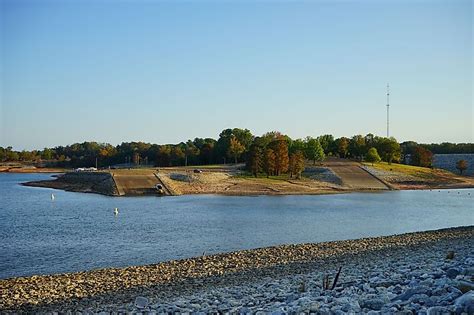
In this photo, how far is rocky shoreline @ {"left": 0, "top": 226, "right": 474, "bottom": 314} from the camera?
1051 cm

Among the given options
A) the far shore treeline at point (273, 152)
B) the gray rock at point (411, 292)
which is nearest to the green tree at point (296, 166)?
the far shore treeline at point (273, 152)

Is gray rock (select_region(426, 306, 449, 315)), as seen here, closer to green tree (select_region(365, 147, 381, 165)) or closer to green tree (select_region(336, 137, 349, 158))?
green tree (select_region(365, 147, 381, 165))

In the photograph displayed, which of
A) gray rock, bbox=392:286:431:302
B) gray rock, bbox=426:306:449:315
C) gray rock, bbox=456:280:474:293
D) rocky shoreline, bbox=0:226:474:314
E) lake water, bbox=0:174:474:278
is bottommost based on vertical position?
lake water, bbox=0:174:474:278

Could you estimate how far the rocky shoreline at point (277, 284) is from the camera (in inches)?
414

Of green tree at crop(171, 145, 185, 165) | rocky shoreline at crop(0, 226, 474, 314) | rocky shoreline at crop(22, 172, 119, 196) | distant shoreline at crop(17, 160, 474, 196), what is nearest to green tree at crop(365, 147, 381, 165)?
distant shoreline at crop(17, 160, 474, 196)

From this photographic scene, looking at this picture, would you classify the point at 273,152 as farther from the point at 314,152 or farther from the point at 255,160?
the point at 314,152

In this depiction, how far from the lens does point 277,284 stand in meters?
16.6

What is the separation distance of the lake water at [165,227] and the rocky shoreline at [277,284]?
13.5ft

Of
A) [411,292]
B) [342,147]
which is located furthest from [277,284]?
[342,147]

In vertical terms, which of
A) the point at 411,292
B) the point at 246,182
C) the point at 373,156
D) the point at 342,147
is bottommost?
the point at 246,182

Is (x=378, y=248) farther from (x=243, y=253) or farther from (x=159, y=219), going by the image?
(x=159, y=219)

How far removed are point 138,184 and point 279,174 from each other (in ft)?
112

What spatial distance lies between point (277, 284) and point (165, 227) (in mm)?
24017

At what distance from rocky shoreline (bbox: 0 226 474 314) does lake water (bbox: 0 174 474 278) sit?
4.13 m
